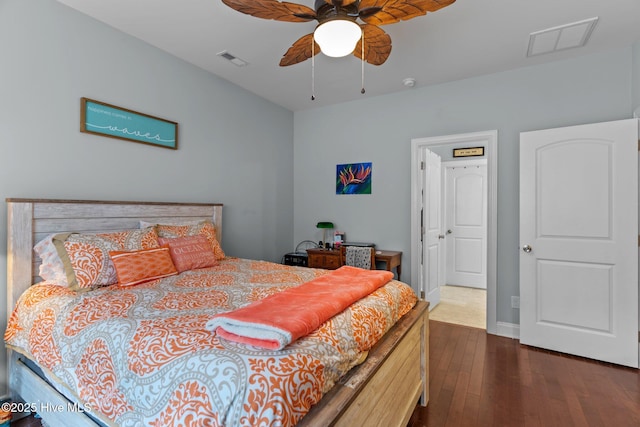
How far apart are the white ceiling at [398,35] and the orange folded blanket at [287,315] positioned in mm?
1976

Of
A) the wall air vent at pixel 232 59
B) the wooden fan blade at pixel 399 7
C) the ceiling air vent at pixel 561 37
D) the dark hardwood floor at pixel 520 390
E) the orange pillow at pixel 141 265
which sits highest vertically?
the wall air vent at pixel 232 59

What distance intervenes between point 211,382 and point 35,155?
217cm

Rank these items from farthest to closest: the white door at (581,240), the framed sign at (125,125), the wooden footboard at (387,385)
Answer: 1. the white door at (581,240)
2. the framed sign at (125,125)
3. the wooden footboard at (387,385)

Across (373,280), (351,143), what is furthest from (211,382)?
(351,143)

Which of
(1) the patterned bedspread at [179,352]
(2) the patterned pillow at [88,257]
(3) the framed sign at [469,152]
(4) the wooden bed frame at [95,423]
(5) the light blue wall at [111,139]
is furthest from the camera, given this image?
(3) the framed sign at [469,152]

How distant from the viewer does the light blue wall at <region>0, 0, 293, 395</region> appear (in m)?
2.05

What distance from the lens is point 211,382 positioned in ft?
3.11

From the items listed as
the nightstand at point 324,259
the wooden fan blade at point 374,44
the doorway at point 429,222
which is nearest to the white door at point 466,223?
the doorway at point 429,222

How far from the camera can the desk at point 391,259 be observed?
3.56 meters

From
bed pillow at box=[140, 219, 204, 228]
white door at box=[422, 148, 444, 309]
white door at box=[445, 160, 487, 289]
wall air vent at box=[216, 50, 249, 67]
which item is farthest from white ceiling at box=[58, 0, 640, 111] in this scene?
white door at box=[445, 160, 487, 289]

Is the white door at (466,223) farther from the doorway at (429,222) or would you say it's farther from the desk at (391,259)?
the desk at (391,259)

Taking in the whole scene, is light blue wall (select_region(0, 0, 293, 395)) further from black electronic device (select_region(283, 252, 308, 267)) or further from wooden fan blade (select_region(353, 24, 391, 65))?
wooden fan blade (select_region(353, 24, 391, 65))

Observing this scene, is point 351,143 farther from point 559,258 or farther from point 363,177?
point 559,258

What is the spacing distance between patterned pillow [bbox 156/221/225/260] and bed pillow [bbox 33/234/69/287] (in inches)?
26.3
